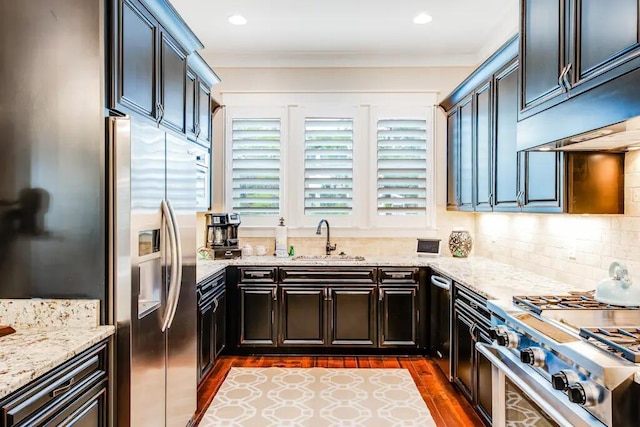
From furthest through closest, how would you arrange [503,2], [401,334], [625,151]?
[401,334] → [503,2] → [625,151]

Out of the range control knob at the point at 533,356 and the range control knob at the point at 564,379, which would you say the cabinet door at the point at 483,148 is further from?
→ the range control knob at the point at 564,379

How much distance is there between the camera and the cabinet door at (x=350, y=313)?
3986 mm

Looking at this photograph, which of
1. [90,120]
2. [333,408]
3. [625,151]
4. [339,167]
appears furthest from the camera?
[339,167]

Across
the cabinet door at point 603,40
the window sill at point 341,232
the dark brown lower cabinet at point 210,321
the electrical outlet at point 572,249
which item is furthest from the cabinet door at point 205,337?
the cabinet door at point 603,40

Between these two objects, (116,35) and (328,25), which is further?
(328,25)

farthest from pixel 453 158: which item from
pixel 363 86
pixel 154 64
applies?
pixel 154 64

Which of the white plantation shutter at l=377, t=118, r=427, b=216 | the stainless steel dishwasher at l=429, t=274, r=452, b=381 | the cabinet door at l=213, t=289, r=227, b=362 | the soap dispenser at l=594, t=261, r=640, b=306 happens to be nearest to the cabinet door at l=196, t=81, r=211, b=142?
the cabinet door at l=213, t=289, r=227, b=362

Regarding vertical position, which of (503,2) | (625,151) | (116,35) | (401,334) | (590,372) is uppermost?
(503,2)

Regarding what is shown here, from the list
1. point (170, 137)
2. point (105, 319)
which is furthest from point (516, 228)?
point (105, 319)

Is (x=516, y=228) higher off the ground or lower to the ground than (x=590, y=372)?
higher

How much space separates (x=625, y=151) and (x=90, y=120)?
8.54 ft

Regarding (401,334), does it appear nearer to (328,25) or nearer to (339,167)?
(339,167)

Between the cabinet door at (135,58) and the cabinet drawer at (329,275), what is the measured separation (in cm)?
203

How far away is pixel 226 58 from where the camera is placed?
455 cm
